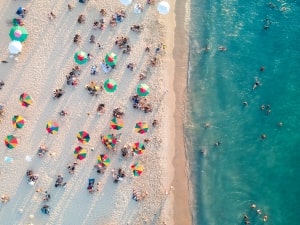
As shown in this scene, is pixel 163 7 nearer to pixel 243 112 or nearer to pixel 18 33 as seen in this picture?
pixel 243 112

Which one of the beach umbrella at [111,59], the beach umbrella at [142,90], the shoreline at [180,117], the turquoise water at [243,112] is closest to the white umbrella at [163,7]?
the shoreline at [180,117]

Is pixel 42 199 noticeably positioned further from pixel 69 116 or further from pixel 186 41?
pixel 186 41

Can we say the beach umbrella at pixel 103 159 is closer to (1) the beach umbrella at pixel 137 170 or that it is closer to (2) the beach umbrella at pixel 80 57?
(1) the beach umbrella at pixel 137 170

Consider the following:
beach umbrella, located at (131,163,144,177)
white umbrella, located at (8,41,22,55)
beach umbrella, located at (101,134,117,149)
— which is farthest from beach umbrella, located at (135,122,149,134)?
white umbrella, located at (8,41,22,55)

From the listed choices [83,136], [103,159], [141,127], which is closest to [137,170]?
[103,159]

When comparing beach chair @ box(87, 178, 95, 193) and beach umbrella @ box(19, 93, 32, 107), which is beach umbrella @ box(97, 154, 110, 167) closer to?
beach chair @ box(87, 178, 95, 193)
